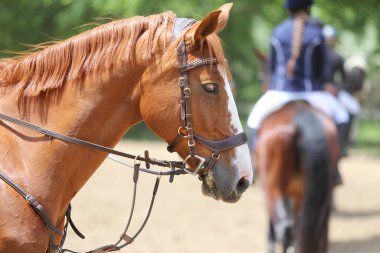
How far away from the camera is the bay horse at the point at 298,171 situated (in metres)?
6.31

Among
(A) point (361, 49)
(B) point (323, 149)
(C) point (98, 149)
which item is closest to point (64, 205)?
(C) point (98, 149)

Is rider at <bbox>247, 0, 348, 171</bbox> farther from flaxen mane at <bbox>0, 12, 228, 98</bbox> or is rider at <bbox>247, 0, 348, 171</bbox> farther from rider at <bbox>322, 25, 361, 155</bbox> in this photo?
flaxen mane at <bbox>0, 12, 228, 98</bbox>

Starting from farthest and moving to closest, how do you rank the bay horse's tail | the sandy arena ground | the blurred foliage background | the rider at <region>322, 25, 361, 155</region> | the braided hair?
1. the blurred foliage background
2. the rider at <region>322, 25, 361, 155</region>
3. the sandy arena ground
4. the braided hair
5. the bay horse's tail

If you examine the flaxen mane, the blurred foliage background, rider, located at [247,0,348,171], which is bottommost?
the blurred foliage background

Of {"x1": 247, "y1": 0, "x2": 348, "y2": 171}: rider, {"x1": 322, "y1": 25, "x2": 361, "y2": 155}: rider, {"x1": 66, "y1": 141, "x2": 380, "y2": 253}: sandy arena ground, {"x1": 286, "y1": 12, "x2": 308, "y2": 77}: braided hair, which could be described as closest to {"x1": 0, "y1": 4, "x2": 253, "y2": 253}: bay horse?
{"x1": 247, "y1": 0, "x2": 348, "y2": 171}: rider

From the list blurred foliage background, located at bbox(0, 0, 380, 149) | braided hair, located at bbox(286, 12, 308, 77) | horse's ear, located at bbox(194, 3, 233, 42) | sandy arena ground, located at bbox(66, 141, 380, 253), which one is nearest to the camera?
horse's ear, located at bbox(194, 3, 233, 42)

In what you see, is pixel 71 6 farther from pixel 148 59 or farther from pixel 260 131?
pixel 148 59

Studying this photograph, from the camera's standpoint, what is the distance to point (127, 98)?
3.79 m

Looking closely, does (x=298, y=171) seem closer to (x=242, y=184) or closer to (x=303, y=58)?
(x=303, y=58)

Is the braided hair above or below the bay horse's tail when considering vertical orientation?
above

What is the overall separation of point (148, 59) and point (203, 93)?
329mm

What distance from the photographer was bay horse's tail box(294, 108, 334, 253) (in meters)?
6.29

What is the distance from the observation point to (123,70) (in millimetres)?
3764

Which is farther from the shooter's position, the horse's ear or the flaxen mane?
the flaxen mane
